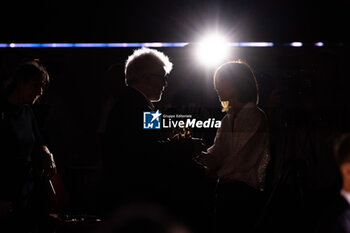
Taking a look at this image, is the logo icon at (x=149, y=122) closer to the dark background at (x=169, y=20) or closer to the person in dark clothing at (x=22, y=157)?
the person in dark clothing at (x=22, y=157)

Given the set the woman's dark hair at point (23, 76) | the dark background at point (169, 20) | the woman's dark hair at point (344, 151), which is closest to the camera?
the woman's dark hair at point (344, 151)

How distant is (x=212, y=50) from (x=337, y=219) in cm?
291

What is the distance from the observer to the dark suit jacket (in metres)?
1.40

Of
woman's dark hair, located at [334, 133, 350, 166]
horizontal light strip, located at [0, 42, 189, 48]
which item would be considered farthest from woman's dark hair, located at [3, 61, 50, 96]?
horizontal light strip, located at [0, 42, 189, 48]

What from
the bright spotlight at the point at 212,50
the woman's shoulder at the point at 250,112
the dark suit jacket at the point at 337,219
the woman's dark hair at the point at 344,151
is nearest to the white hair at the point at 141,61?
the woman's shoulder at the point at 250,112

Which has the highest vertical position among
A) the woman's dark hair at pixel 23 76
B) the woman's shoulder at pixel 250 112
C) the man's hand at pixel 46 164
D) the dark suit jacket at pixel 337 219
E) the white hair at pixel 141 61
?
the white hair at pixel 141 61

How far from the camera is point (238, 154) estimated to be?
1.95 m

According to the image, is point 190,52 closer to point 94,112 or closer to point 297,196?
point 94,112

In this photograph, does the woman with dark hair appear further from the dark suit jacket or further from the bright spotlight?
the bright spotlight

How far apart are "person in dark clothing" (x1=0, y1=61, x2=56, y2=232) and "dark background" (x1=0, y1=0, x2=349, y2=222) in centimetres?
179

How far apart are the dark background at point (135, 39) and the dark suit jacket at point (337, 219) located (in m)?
2.52

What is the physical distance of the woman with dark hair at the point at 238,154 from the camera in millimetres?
1907

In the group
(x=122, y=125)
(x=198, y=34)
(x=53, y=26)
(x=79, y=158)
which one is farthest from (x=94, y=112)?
(x=122, y=125)

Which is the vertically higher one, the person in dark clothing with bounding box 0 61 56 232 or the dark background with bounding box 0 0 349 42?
the dark background with bounding box 0 0 349 42
